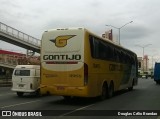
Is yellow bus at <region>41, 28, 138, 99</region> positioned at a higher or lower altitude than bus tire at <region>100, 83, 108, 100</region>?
higher

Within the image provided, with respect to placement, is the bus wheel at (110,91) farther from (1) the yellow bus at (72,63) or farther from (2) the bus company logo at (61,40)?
(2) the bus company logo at (61,40)

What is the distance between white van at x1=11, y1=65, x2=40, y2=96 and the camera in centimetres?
2155

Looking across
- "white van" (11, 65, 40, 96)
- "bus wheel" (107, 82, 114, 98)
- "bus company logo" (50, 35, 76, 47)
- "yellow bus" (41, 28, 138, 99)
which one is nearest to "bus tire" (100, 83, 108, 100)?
"yellow bus" (41, 28, 138, 99)

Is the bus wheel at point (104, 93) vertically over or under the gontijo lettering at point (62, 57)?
under

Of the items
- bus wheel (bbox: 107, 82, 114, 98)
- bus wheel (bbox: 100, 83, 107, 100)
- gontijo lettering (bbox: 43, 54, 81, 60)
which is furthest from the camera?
bus wheel (bbox: 107, 82, 114, 98)

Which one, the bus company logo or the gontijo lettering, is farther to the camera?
the bus company logo

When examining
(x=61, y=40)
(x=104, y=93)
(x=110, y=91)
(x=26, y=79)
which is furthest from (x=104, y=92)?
(x=26, y=79)

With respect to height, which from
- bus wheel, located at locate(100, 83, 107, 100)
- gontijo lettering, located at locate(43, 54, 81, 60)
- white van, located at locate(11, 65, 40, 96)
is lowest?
bus wheel, located at locate(100, 83, 107, 100)

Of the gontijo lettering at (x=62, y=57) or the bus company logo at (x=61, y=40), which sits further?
the bus company logo at (x=61, y=40)

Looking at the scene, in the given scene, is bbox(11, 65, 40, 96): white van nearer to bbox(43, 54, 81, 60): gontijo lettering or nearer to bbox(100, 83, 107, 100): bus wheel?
bbox(43, 54, 81, 60): gontijo lettering

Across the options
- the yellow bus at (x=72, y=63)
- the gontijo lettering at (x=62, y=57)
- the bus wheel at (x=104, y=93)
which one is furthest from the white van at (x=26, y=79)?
the bus wheel at (x=104, y=93)

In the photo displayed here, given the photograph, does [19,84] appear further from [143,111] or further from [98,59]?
[143,111]

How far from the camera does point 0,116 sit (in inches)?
514

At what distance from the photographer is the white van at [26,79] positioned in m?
Result: 21.6
